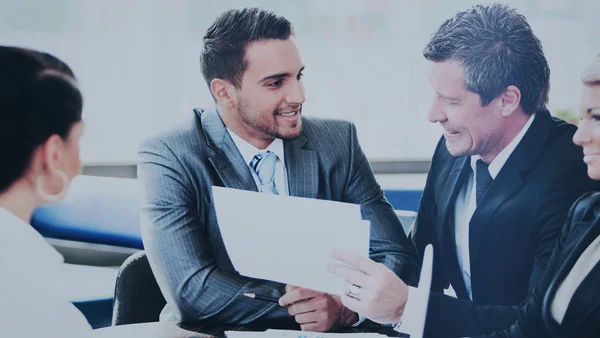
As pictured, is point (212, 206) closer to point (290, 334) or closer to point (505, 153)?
point (290, 334)

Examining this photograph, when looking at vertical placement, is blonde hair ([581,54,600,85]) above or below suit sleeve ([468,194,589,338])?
above

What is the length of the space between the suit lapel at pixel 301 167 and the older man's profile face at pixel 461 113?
381 millimetres

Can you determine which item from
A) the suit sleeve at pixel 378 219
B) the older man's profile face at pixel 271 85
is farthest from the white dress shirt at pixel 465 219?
the older man's profile face at pixel 271 85

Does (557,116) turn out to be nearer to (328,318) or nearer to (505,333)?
(505,333)

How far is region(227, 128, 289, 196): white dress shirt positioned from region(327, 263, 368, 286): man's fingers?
30 cm

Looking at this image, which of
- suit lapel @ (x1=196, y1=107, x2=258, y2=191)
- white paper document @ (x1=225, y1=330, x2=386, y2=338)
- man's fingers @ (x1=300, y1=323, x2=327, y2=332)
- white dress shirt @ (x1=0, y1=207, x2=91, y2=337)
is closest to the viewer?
white dress shirt @ (x1=0, y1=207, x2=91, y2=337)

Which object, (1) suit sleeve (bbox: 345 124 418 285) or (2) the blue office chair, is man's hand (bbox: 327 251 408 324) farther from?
(2) the blue office chair

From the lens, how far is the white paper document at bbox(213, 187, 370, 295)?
164 centimetres

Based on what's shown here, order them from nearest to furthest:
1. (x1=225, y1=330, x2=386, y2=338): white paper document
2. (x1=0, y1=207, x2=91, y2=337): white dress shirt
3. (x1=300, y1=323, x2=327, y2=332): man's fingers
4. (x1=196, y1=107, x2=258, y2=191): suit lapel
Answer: (x1=0, y1=207, x2=91, y2=337): white dress shirt < (x1=225, y1=330, x2=386, y2=338): white paper document < (x1=300, y1=323, x2=327, y2=332): man's fingers < (x1=196, y1=107, x2=258, y2=191): suit lapel

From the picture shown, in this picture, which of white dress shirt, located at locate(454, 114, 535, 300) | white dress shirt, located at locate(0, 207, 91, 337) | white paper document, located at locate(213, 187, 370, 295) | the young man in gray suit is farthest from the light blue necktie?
white dress shirt, located at locate(0, 207, 91, 337)

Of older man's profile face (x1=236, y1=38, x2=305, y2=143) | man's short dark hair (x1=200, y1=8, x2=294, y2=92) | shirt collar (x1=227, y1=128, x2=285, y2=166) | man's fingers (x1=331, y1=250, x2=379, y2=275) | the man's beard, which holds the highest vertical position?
man's short dark hair (x1=200, y1=8, x2=294, y2=92)

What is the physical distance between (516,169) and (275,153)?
0.66 metres

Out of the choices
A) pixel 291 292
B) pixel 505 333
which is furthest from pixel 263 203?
pixel 505 333

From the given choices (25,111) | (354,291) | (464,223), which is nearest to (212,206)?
(354,291)
